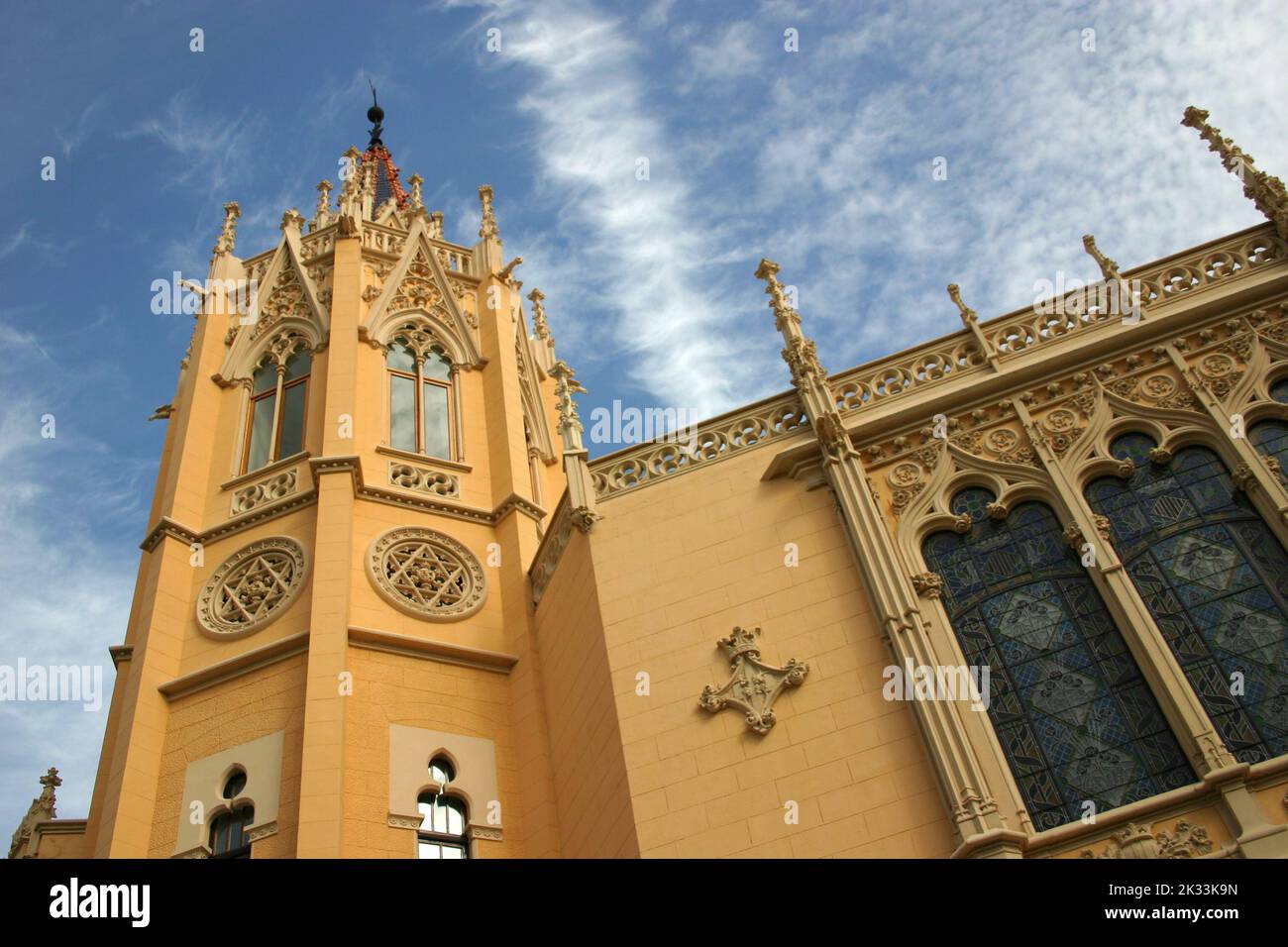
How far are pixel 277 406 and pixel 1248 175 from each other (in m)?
13.3

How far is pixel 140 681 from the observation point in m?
14.6

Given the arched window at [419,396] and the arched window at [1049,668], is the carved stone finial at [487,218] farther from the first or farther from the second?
the arched window at [1049,668]

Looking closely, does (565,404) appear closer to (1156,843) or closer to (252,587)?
(252,587)

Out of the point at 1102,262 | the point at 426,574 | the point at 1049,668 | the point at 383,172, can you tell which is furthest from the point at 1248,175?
the point at 383,172

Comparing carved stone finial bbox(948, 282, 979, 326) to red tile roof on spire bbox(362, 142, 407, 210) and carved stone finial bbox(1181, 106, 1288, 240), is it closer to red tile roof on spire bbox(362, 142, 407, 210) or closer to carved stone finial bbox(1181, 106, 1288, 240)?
carved stone finial bbox(1181, 106, 1288, 240)

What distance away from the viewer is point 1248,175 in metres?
14.8

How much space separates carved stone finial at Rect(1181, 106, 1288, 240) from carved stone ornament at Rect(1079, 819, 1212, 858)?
733 cm

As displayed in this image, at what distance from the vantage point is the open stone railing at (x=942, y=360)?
46.6 ft

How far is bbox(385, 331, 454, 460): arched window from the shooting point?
18234 mm

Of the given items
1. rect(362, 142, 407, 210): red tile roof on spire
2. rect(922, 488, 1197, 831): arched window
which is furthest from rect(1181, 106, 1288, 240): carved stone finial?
rect(362, 142, 407, 210): red tile roof on spire

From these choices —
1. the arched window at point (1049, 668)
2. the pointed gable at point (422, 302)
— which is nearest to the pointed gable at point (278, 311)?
the pointed gable at point (422, 302)

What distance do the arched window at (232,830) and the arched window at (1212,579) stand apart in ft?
30.9
